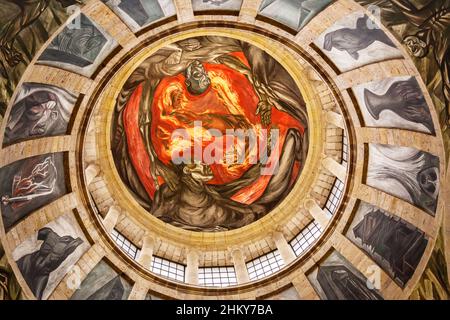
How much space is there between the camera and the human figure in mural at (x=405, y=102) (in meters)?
20.0

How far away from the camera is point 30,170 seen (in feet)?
70.7

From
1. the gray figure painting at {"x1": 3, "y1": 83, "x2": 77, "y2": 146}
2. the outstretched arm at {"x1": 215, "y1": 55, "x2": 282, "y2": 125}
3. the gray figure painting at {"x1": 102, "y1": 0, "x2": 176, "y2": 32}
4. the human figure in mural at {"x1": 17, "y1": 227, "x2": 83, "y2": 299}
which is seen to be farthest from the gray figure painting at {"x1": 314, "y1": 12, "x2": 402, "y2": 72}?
the human figure in mural at {"x1": 17, "y1": 227, "x2": 83, "y2": 299}

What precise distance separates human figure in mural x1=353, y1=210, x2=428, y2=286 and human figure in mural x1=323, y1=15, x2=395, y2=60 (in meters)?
6.23

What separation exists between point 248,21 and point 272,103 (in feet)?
23.2

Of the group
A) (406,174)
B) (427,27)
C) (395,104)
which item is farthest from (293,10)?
(406,174)

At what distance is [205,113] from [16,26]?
12712 mm

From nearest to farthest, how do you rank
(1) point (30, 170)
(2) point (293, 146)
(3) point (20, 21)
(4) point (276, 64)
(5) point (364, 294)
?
1. (3) point (20, 21)
2. (1) point (30, 170)
3. (5) point (364, 294)
4. (4) point (276, 64)
5. (2) point (293, 146)

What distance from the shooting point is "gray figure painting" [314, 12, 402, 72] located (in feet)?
65.6

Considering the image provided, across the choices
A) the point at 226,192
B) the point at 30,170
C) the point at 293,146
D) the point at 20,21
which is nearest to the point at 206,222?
the point at 226,192

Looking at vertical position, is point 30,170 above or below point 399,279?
above

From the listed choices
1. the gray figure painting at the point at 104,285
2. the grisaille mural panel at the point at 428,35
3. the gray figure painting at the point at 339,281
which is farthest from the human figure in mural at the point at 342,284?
the gray figure painting at the point at 104,285

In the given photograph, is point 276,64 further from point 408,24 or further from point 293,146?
point 408,24

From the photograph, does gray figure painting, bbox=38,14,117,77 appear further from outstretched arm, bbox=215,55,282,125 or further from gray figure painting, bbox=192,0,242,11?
outstretched arm, bbox=215,55,282,125

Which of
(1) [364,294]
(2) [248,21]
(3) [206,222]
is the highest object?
(2) [248,21]
